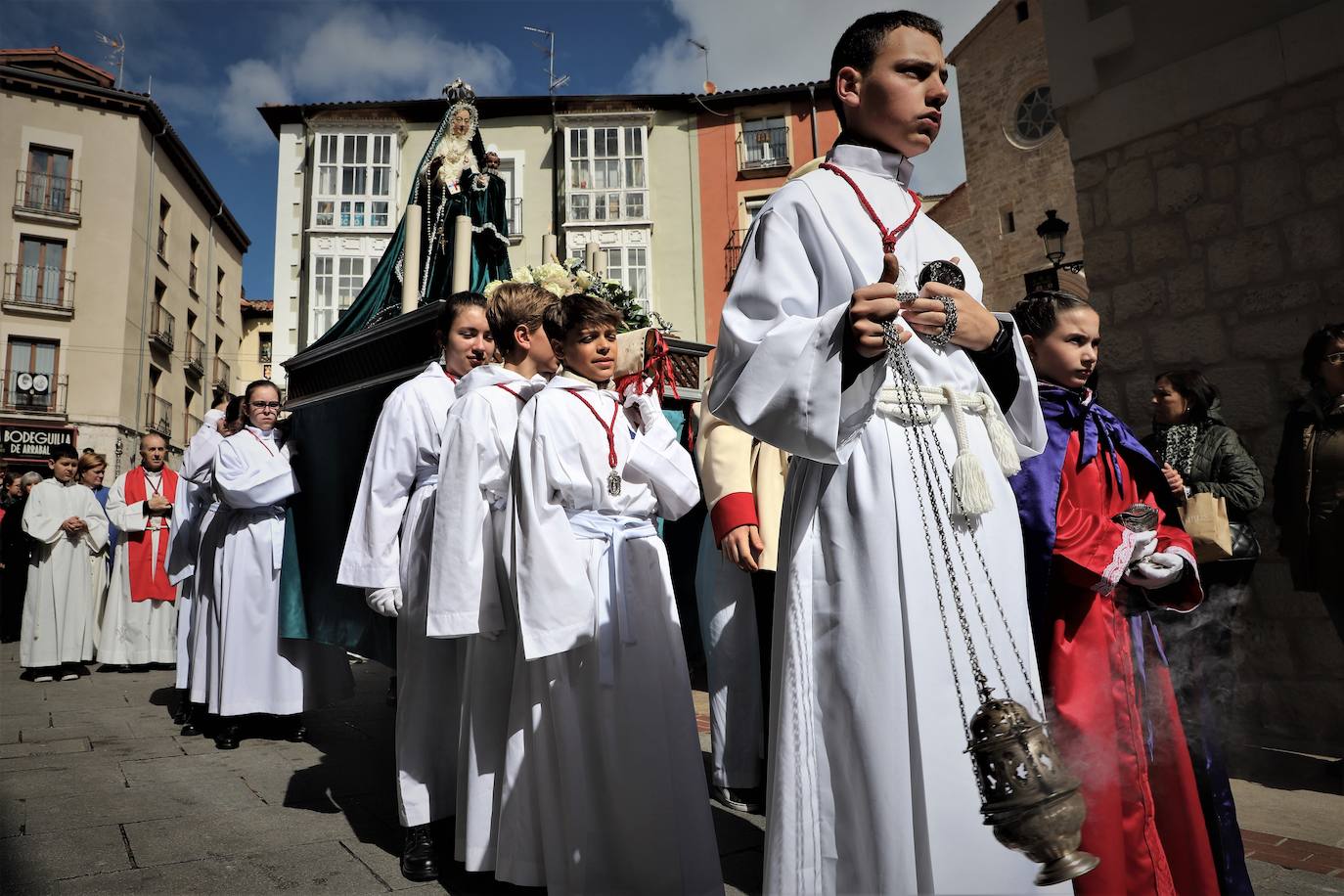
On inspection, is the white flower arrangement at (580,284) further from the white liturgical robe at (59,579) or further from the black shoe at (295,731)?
the white liturgical robe at (59,579)

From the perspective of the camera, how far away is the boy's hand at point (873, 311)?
1.40 metres

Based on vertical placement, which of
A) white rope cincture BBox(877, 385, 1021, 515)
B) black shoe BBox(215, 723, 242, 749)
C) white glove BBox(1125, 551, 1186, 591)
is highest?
white rope cincture BBox(877, 385, 1021, 515)

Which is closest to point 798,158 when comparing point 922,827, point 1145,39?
point 1145,39

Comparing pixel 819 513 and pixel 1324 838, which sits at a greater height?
pixel 819 513

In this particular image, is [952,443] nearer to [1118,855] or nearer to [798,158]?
[1118,855]

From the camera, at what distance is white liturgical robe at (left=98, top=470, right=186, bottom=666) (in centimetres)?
786

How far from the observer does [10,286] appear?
2272 cm

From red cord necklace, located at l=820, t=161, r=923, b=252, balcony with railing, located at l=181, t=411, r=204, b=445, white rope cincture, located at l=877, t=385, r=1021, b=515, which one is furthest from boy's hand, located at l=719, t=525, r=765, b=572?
balcony with railing, located at l=181, t=411, r=204, b=445

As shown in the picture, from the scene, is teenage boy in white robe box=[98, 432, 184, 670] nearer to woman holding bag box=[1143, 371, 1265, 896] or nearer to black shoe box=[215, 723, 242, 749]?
black shoe box=[215, 723, 242, 749]

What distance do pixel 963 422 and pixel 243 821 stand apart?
121 inches

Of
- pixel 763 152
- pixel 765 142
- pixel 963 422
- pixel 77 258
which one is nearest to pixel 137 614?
pixel 963 422

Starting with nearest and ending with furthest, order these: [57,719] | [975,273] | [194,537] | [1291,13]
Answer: [975,273]
[1291,13]
[57,719]
[194,537]

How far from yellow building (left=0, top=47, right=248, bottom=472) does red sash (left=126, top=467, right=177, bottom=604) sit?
17538 millimetres

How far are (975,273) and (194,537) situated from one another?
5.96 meters
